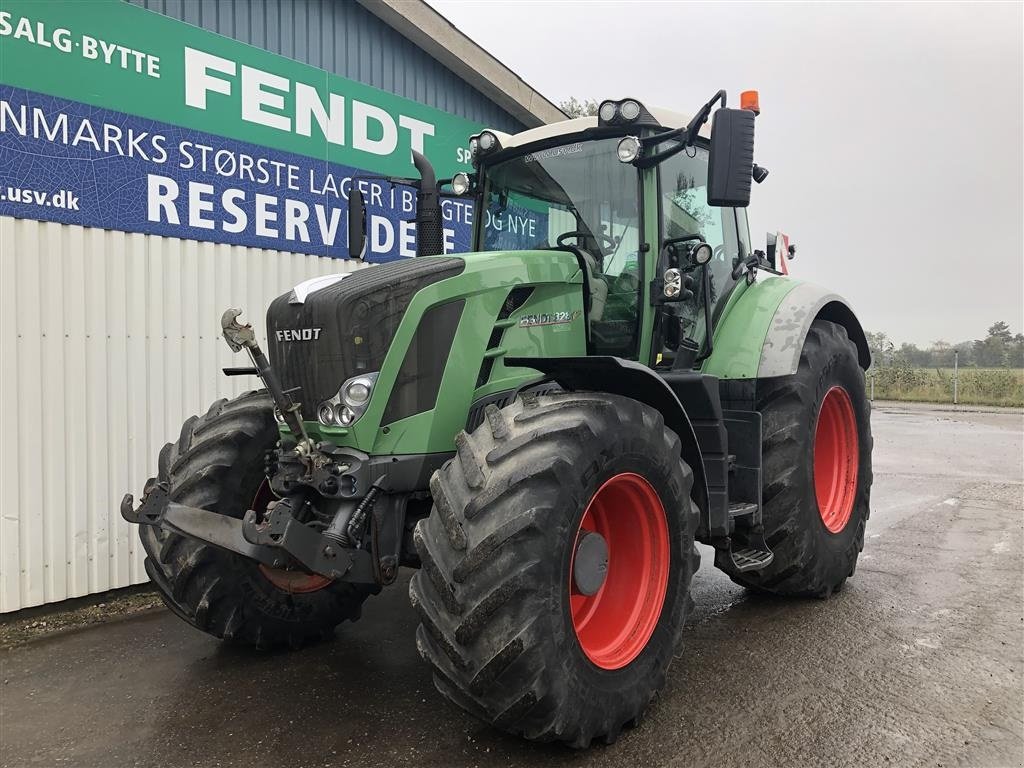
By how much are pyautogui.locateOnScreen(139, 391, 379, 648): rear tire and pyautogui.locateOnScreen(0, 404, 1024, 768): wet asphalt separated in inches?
10.1

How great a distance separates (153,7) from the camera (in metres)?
4.95

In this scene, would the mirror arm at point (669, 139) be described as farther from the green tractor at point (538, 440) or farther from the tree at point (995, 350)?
the tree at point (995, 350)

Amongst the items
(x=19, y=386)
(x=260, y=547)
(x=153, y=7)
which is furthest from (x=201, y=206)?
(x=260, y=547)

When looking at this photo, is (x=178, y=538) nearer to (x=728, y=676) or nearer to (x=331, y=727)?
(x=331, y=727)

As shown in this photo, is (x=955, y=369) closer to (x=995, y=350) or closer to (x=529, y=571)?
(x=995, y=350)

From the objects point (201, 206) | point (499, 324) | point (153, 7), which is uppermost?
point (153, 7)

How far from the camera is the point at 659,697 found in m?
3.29

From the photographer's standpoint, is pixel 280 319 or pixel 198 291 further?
pixel 198 291

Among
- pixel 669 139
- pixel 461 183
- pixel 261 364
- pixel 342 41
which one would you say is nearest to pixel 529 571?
Answer: pixel 261 364

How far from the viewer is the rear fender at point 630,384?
3.04 meters

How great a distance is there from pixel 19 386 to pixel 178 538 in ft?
5.81

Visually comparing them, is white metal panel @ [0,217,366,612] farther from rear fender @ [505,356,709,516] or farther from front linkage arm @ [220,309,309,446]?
rear fender @ [505,356,709,516]

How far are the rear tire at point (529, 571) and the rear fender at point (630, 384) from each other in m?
0.13

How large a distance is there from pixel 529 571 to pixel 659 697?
125 centimetres
